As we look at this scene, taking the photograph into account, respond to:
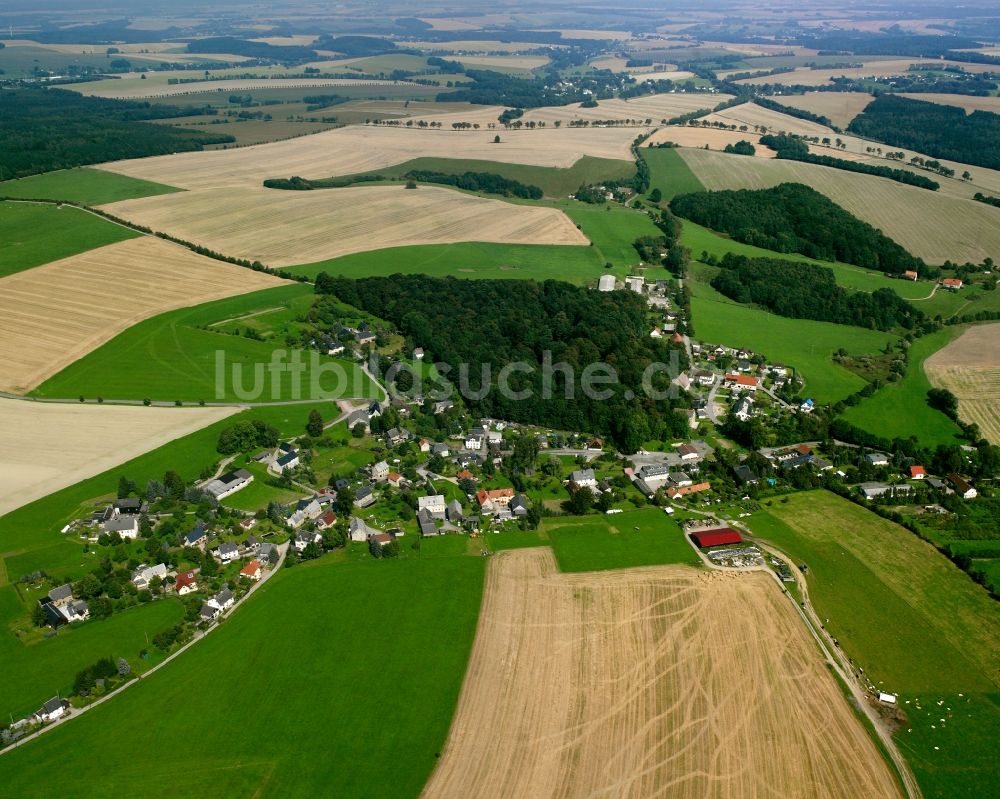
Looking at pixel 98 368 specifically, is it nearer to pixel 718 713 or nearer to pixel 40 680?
pixel 40 680

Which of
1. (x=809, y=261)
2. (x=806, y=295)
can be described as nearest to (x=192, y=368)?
(x=806, y=295)

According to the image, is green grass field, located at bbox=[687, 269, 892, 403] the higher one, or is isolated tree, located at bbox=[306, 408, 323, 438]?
isolated tree, located at bbox=[306, 408, 323, 438]

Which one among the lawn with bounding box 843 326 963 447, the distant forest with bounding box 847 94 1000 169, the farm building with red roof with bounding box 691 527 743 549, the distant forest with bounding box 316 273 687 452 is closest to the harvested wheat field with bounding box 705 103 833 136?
the distant forest with bounding box 847 94 1000 169

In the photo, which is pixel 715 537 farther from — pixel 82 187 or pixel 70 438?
pixel 82 187

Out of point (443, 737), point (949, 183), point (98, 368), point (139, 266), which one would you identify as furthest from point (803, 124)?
point (443, 737)

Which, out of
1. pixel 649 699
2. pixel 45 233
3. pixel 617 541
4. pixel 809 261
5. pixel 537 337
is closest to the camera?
pixel 649 699

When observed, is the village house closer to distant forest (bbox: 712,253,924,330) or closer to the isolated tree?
the isolated tree
